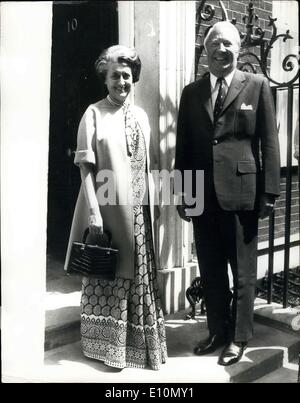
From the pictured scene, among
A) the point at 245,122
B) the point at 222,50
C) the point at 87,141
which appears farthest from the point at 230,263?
the point at 222,50

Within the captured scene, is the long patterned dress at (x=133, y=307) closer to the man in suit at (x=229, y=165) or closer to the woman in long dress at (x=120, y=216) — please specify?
the woman in long dress at (x=120, y=216)

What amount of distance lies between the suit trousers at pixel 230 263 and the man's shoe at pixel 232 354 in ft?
0.18

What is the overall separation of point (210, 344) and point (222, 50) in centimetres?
201

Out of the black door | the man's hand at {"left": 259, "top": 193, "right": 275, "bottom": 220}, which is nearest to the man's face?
the man's hand at {"left": 259, "top": 193, "right": 275, "bottom": 220}

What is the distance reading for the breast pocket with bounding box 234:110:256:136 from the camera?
314cm

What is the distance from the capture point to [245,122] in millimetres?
3150

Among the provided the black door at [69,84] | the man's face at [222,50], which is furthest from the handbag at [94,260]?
the black door at [69,84]

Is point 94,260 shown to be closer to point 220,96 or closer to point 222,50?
point 220,96

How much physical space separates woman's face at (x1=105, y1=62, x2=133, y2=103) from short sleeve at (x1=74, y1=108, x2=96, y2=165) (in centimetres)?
19

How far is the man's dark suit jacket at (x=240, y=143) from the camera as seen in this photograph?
3150 millimetres

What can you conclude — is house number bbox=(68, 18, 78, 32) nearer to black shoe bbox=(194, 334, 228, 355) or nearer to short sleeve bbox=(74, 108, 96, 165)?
short sleeve bbox=(74, 108, 96, 165)

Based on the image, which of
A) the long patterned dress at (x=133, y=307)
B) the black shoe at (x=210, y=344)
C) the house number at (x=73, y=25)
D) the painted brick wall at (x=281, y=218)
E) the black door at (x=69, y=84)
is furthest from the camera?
the painted brick wall at (x=281, y=218)
